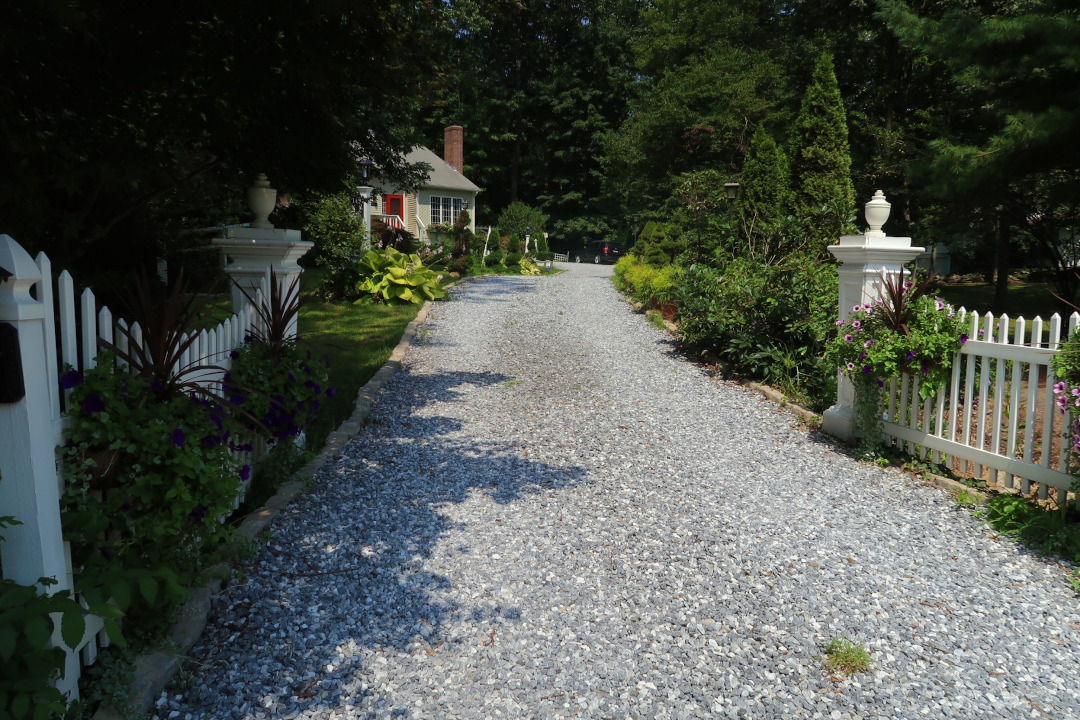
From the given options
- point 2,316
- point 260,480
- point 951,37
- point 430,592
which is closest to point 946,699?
point 430,592

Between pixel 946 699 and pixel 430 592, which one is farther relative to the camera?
pixel 430 592

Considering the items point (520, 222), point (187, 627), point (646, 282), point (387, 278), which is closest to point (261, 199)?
point (187, 627)

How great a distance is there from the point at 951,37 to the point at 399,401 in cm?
814

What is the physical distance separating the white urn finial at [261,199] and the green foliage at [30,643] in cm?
295

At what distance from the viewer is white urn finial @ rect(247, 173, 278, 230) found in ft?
14.5

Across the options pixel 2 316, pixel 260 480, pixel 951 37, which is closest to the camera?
pixel 2 316

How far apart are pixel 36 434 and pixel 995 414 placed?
476 cm

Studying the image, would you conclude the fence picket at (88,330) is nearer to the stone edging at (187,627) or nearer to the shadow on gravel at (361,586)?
the stone edging at (187,627)

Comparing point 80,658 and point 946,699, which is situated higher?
point 80,658

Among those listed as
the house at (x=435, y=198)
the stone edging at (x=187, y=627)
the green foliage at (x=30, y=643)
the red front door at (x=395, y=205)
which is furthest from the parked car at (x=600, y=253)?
the green foliage at (x=30, y=643)

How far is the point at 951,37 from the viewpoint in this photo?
29.6ft

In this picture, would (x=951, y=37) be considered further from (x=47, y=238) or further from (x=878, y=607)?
(x=47, y=238)

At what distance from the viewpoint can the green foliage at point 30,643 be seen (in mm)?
1614

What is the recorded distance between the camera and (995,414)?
4.36 m
